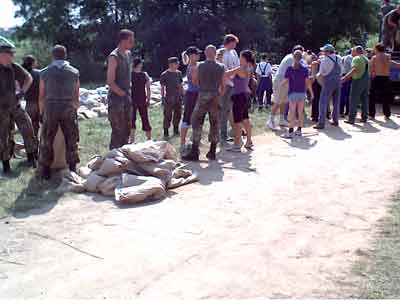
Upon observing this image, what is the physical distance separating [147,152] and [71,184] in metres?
1.03

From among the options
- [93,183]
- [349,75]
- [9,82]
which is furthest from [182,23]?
[93,183]

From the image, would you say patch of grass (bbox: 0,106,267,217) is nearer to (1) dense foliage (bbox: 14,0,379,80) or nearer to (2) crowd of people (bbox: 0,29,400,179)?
(2) crowd of people (bbox: 0,29,400,179)

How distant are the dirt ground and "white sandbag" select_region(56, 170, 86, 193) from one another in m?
0.18

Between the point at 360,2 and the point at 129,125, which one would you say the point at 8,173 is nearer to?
the point at 129,125

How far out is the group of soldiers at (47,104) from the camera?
6816mm

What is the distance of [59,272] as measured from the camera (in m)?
4.29

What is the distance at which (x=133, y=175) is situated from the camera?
6.54 meters

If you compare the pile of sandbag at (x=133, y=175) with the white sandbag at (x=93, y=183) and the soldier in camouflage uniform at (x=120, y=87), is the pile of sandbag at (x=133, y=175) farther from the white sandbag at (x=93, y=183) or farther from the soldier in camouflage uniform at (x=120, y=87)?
the soldier in camouflage uniform at (x=120, y=87)

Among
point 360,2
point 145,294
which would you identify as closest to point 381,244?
point 145,294

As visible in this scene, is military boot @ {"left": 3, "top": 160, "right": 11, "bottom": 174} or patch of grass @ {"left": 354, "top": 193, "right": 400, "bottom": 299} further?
military boot @ {"left": 3, "top": 160, "right": 11, "bottom": 174}

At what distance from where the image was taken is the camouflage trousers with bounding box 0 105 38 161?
7277 millimetres

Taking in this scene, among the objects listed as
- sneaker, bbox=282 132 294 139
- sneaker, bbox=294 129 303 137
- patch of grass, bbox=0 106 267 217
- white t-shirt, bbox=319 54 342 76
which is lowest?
patch of grass, bbox=0 106 267 217

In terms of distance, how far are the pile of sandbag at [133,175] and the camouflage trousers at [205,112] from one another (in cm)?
101

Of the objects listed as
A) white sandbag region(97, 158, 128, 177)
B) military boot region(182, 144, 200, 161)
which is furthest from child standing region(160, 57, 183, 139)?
white sandbag region(97, 158, 128, 177)
